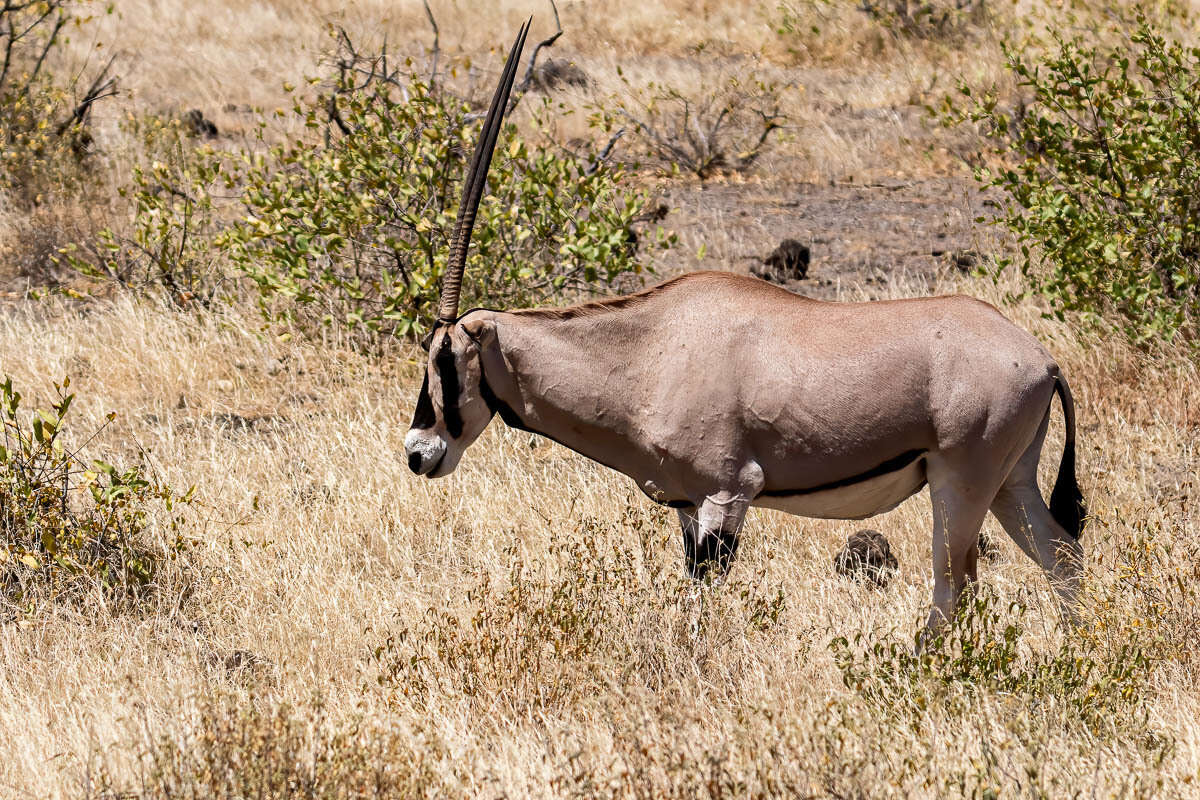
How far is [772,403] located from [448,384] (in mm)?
1301

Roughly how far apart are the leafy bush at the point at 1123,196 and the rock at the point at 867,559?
2.36m

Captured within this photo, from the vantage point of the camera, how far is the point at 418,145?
8992 millimetres

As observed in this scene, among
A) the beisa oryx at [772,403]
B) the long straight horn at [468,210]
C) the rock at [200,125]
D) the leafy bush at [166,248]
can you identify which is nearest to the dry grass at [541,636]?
the beisa oryx at [772,403]

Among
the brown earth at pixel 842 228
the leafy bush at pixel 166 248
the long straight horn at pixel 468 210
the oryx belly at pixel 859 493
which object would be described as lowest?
the brown earth at pixel 842 228

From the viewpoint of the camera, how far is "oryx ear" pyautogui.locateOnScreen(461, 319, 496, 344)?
5469mm

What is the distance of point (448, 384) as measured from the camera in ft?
18.2

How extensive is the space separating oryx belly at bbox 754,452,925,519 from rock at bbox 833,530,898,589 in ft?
3.30

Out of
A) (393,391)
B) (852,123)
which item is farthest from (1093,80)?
(852,123)

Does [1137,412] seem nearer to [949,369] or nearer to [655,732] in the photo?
[949,369]

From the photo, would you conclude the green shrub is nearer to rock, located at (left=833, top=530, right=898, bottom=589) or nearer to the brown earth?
the brown earth

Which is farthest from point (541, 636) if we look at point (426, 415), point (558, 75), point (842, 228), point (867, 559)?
point (558, 75)

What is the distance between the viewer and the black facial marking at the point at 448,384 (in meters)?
5.52

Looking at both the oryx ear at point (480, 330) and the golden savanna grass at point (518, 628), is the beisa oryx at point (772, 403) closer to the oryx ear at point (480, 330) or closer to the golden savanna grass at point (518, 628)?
the oryx ear at point (480, 330)

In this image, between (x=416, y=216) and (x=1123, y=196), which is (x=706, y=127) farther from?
(x=1123, y=196)
